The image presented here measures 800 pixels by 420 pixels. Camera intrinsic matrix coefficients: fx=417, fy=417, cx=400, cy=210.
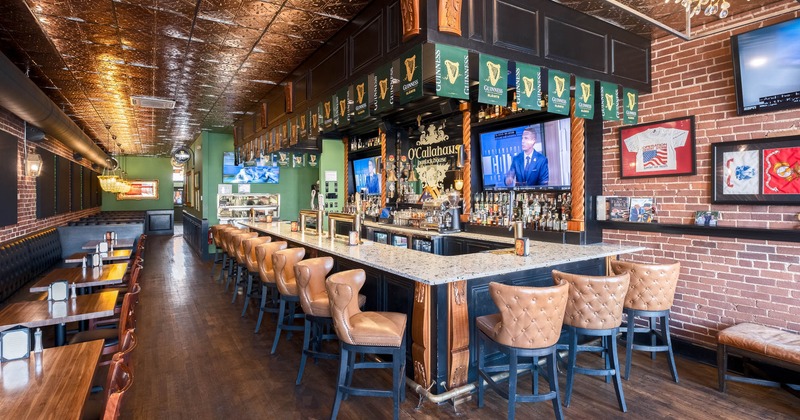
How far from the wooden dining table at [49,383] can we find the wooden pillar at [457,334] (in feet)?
7.20

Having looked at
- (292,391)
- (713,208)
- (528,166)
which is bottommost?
(292,391)

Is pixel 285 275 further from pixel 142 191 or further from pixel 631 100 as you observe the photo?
pixel 142 191

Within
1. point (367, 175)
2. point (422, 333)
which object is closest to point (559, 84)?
point (422, 333)

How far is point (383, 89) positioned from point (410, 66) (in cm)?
51

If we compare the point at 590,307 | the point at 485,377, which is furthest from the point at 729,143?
the point at 485,377

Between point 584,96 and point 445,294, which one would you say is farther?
point 584,96

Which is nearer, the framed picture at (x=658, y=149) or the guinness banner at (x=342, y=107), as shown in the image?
the framed picture at (x=658, y=149)

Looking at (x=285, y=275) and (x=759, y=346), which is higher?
(x=285, y=275)

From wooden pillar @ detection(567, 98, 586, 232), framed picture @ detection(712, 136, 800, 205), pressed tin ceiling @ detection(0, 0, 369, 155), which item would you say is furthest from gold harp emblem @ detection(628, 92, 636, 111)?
pressed tin ceiling @ detection(0, 0, 369, 155)

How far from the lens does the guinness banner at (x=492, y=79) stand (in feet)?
11.3

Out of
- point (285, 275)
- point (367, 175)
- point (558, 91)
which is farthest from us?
point (367, 175)

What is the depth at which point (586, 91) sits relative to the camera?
4164mm

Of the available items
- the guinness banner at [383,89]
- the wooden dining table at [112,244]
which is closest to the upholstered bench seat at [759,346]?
the guinness banner at [383,89]

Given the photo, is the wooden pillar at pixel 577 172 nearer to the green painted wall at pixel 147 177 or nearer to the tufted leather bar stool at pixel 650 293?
the tufted leather bar stool at pixel 650 293
